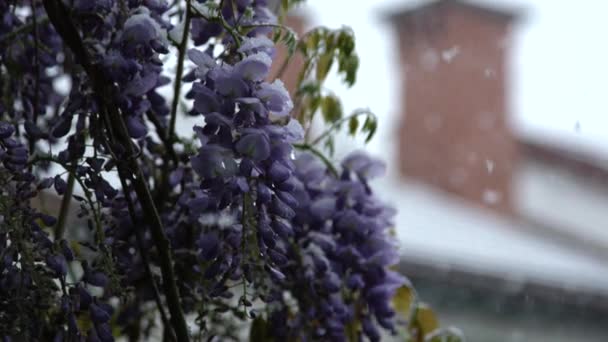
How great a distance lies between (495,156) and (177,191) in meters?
10.1

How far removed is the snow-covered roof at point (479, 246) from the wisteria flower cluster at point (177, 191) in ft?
10.8

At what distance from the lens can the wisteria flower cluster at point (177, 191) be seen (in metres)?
0.91

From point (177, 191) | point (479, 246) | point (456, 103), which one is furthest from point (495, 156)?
point (177, 191)

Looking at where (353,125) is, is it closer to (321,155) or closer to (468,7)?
(321,155)

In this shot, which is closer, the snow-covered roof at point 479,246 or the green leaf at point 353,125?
the green leaf at point 353,125

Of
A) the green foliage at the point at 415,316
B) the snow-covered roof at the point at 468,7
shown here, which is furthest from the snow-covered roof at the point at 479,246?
the green foliage at the point at 415,316

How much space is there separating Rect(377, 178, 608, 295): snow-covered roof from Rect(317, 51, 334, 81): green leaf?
126 inches

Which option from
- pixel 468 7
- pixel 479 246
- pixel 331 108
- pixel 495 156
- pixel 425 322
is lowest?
pixel 425 322

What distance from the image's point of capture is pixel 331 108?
1406 mm

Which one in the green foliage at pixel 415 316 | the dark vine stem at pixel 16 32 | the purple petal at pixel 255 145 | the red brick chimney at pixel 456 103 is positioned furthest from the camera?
the red brick chimney at pixel 456 103

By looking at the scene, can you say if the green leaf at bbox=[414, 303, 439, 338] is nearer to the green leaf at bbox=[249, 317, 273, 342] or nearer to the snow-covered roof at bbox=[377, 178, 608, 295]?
the green leaf at bbox=[249, 317, 273, 342]

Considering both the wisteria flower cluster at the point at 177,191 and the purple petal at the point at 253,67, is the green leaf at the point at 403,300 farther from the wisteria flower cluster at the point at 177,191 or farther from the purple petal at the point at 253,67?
the purple petal at the point at 253,67

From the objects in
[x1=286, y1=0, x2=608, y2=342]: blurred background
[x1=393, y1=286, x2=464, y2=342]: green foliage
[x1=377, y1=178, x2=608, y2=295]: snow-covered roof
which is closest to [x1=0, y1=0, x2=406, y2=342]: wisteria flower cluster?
[x1=393, y1=286, x2=464, y2=342]: green foliage

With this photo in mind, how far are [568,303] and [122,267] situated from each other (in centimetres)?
566
